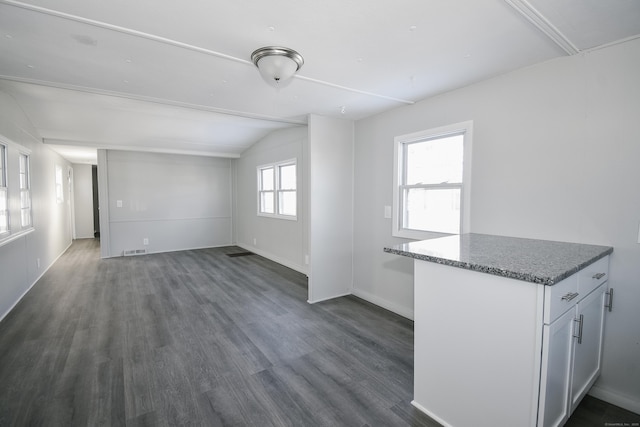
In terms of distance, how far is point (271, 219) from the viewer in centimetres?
598

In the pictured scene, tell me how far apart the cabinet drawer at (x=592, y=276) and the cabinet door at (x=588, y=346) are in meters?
0.04

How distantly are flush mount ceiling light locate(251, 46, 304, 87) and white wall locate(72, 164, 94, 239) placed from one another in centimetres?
949

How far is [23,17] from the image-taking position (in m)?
1.62

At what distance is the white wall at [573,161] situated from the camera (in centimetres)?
184

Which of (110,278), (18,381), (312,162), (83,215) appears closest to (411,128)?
(312,162)

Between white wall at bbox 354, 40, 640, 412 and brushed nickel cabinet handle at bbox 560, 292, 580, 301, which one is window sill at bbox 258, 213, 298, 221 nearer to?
white wall at bbox 354, 40, 640, 412

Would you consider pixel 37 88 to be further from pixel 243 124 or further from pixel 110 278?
pixel 110 278

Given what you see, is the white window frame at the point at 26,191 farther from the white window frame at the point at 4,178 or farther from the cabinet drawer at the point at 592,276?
the cabinet drawer at the point at 592,276

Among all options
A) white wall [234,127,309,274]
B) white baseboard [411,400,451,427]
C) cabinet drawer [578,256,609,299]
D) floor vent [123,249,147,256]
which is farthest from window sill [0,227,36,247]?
cabinet drawer [578,256,609,299]

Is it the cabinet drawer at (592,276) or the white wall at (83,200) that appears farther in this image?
the white wall at (83,200)

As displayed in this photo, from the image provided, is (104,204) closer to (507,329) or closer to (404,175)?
(404,175)

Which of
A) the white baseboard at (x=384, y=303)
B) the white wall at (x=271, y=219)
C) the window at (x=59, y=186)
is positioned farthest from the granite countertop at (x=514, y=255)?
the window at (x=59, y=186)

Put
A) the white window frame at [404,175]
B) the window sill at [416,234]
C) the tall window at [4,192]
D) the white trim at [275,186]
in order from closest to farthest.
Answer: the white window frame at [404,175], the window sill at [416,234], the tall window at [4,192], the white trim at [275,186]

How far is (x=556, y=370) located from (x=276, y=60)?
2.40 metres
